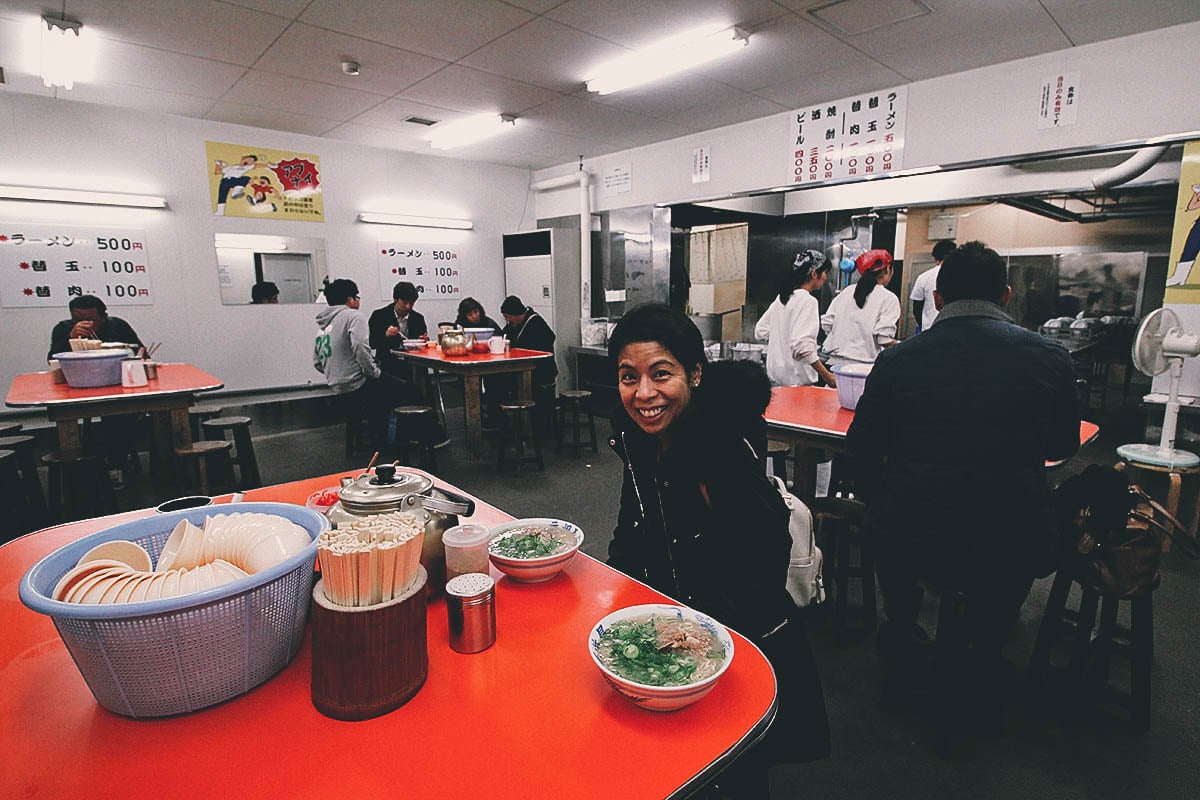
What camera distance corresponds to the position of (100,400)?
3561 millimetres

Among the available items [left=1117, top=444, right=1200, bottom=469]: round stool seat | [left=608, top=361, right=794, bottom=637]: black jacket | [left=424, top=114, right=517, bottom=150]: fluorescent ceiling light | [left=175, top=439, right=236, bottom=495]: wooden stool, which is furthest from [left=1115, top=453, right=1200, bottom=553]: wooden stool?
[left=424, top=114, right=517, bottom=150]: fluorescent ceiling light

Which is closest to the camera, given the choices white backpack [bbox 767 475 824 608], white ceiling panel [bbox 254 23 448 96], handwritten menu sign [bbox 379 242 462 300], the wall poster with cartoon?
white backpack [bbox 767 475 824 608]

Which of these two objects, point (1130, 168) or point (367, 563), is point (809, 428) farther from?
point (1130, 168)

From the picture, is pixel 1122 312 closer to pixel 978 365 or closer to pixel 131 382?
pixel 978 365

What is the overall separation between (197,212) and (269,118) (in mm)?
1270

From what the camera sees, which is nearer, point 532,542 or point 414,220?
point 532,542

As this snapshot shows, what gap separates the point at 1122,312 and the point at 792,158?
12.1 feet

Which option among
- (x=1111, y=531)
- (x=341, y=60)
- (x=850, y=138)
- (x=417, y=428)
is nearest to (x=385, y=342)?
(x=417, y=428)

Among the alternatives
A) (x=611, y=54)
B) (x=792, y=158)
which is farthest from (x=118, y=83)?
(x=792, y=158)

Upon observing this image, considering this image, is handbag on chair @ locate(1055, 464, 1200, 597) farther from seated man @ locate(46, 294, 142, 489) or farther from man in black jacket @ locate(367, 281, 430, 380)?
seated man @ locate(46, 294, 142, 489)

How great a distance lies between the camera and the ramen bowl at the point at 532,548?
1354 mm

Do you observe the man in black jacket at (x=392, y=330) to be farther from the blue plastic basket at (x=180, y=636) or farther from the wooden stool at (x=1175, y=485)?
the wooden stool at (x=1175, y=485)

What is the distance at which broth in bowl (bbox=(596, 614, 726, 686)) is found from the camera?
3.18ft

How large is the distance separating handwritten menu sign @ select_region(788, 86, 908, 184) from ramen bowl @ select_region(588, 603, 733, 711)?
199 inches
